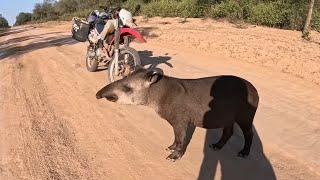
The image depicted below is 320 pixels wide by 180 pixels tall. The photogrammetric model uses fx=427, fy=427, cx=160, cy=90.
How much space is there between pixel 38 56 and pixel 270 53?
7647 mm

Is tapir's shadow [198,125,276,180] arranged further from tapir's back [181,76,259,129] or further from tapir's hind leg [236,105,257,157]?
tapir's back [181,76,259,129]

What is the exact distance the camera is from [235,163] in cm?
539

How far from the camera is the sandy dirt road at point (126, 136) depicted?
17.0 feet

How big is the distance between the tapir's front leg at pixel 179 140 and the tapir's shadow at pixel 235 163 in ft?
1.06

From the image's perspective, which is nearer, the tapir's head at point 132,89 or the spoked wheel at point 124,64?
the tapir's head at point 132,89

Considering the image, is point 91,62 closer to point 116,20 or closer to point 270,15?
point 116,20

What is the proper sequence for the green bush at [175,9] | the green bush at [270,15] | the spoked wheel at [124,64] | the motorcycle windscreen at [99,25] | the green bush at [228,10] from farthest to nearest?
the green bush at [175,9], the green bush at [228,10], the green bush at [270,15], the motorcycle windscreen at [99,25], the spoked wheel at [124,64]

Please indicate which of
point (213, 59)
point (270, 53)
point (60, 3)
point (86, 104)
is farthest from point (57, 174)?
point (60, 3)

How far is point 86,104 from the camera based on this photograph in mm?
7953

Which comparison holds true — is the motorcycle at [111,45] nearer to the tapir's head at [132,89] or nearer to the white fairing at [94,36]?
the white fairing at [94,36]

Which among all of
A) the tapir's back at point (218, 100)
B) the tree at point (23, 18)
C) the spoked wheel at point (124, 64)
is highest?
the tapir's back at point (218, 100)

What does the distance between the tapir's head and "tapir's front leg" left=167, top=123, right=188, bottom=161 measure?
0.55 meters

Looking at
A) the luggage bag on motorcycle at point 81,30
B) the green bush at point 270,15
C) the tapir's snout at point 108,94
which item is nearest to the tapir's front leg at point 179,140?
the tapir's snout at point 108,94

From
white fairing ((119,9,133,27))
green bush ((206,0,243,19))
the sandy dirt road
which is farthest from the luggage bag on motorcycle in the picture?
green bush ((206,0,243,19))
